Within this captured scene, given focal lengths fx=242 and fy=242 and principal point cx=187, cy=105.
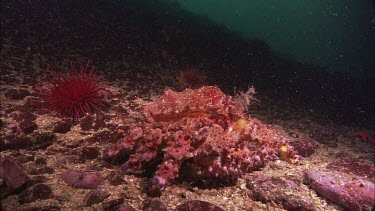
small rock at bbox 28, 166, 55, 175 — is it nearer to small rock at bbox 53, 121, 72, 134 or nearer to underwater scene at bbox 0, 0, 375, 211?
underwater scene at bbox 0, 0, 375, 211

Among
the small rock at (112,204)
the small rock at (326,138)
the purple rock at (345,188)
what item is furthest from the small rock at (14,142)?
the small rock at (326,138)

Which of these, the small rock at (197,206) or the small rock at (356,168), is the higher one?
the small rock at (356,168)

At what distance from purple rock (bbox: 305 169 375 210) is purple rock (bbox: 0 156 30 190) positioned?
391cm

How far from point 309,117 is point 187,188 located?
6.39 m

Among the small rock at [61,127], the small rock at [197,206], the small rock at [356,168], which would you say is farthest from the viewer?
the small rock at [61,127]

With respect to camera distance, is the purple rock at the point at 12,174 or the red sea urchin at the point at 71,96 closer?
the purple rock at the point at 12,174

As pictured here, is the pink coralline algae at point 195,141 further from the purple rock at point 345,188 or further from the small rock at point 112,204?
Answer: the purple rock at point 345,188

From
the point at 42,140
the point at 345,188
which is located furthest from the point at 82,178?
the point at 345,188

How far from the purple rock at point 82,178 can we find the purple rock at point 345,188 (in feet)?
10.3

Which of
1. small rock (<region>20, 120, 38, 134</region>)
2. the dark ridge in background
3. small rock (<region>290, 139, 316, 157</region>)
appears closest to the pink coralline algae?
small rock (<region>290, 139, 316, 157</region>)

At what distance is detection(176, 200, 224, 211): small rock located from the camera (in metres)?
2.83

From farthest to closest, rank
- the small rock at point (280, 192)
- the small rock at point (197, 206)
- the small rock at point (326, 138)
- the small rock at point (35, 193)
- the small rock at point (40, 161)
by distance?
the small rock at point (326, 138) → the small rock at point (40, 161) → the small rock at point (280, 192) → the small rock at point (197, 206) → the small rock at point (35, 193)

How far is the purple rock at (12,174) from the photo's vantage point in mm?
2707

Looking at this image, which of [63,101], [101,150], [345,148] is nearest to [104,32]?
[63,101]
